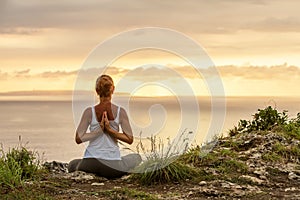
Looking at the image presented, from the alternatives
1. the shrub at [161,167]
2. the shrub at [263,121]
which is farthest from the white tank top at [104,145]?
the shrub at [263,121]

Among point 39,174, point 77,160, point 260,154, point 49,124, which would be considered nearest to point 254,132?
point 260,154

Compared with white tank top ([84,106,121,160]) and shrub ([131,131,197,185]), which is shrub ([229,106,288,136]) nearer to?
shrub ([131,131,197,185])

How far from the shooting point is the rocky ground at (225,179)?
832 centimetres

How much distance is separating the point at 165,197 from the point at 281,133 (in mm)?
4132

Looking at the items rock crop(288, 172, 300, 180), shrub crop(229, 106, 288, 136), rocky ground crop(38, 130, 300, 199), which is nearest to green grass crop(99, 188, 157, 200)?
rocky ground crop(38, 130, 300, 199)

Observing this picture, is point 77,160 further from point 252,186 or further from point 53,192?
point 252,186

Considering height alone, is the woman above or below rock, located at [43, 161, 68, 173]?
above

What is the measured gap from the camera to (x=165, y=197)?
8156 millimetres

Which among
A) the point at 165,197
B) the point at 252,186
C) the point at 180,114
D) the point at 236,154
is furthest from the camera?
the point at 236,154

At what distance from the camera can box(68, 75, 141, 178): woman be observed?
31.6ft

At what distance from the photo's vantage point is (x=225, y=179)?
9062 mm

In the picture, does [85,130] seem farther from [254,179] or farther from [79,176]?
[254,179]

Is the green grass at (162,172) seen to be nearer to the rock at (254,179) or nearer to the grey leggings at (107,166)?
the grey leggings at (107,166)

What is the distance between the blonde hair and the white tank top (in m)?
0.27
